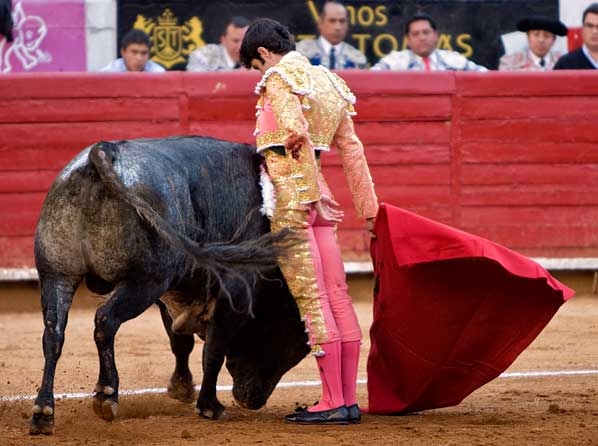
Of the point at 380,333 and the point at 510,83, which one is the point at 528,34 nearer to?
the point at 510,83

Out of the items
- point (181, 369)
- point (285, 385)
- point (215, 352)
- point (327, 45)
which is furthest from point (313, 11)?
point (215, 352)

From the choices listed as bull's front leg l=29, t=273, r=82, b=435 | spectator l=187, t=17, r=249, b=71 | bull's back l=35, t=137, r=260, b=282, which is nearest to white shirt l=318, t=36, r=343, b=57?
spectator l=187, t=17, r=249, b=71

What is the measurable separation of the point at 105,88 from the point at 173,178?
4.00m

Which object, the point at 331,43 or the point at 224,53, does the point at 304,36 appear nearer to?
the point at 331,43

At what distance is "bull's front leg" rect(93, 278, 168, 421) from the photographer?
4242 millimetres

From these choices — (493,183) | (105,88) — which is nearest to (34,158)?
(105,88)

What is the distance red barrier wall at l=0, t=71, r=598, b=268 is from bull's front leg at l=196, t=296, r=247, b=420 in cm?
362

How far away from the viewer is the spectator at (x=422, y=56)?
883 cm

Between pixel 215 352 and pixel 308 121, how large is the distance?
2.94 feet

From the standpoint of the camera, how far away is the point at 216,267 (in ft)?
14.2

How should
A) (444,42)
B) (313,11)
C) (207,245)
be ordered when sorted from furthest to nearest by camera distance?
(444,42) → (313,11) → (207,245)

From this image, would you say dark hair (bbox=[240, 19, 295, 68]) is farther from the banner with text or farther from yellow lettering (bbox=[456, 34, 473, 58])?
yellow lettering (bbox=[456, 34, 473, 58])

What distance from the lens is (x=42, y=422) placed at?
167 inches

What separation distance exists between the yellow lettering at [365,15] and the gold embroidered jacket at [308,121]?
5.41 meters
